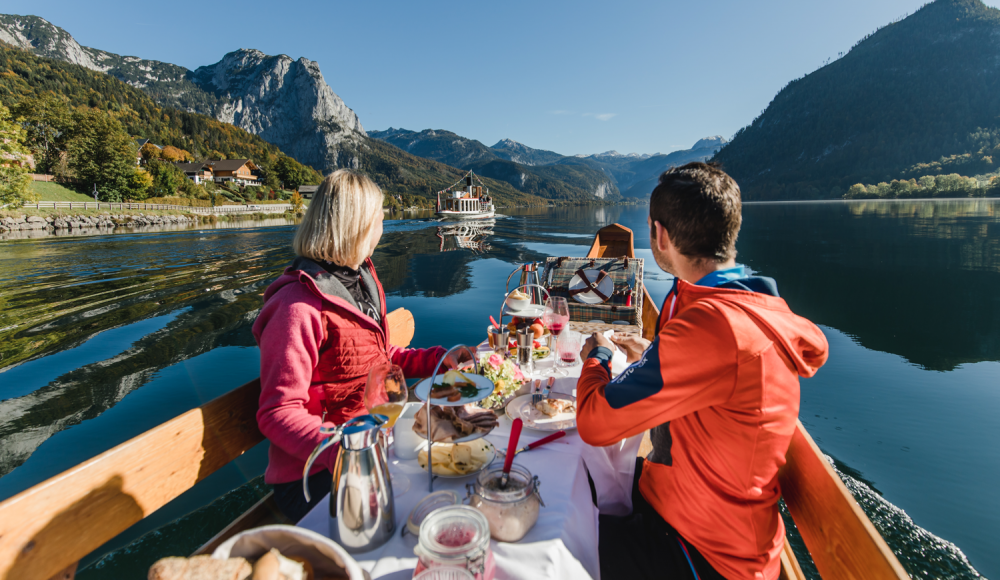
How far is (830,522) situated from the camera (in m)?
1.31

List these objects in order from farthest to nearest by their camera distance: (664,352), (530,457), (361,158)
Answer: (361,158) → (530,457) → (664,352)

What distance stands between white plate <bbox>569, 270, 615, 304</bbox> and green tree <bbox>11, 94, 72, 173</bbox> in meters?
63.3

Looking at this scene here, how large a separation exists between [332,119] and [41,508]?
134 m

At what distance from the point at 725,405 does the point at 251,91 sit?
164 m

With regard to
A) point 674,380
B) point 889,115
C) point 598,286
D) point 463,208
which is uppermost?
point 889,115

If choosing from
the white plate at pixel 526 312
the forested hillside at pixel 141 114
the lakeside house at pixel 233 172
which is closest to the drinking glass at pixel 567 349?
the white plate at pixel 526 312

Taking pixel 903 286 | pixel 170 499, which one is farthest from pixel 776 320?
pixel 903 286

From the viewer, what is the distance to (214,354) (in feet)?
19.8

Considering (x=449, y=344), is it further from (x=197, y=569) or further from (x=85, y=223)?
(x=85, y=223)

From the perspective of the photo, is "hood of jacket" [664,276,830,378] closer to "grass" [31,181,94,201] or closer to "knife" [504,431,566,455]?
"knife" [504,431,566,455]

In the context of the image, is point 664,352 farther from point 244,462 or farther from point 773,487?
point 244,462

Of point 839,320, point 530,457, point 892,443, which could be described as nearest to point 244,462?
point 530,457

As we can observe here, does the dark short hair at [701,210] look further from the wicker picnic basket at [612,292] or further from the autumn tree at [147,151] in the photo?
the autumn tree at [147,151]

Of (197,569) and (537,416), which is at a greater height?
(197,569)
